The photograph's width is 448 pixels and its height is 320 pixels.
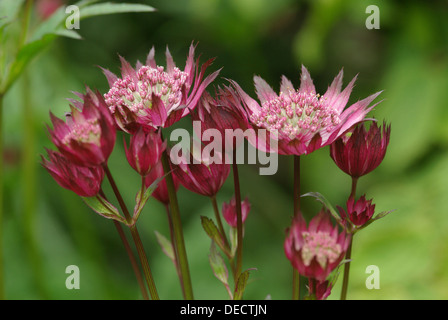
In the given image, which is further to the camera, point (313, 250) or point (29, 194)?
point (29, 194)

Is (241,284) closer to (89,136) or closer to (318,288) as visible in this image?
Answer: (318,288)

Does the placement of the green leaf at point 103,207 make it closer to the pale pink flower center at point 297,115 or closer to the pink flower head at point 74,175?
the pink flower head at point 74,175

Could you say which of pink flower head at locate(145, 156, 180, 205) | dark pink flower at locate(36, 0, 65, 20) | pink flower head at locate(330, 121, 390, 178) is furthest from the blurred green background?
pink flower head at locate(330, 121, 390, 178)

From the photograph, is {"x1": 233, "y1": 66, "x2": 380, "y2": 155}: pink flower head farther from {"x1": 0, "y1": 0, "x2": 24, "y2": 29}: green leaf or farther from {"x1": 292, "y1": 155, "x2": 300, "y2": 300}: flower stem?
{"x1": 0, "y1": 0, "x2": 24, "y2": 29}: green leaf

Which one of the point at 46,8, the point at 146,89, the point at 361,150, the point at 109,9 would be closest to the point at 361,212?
the point at 361,150
